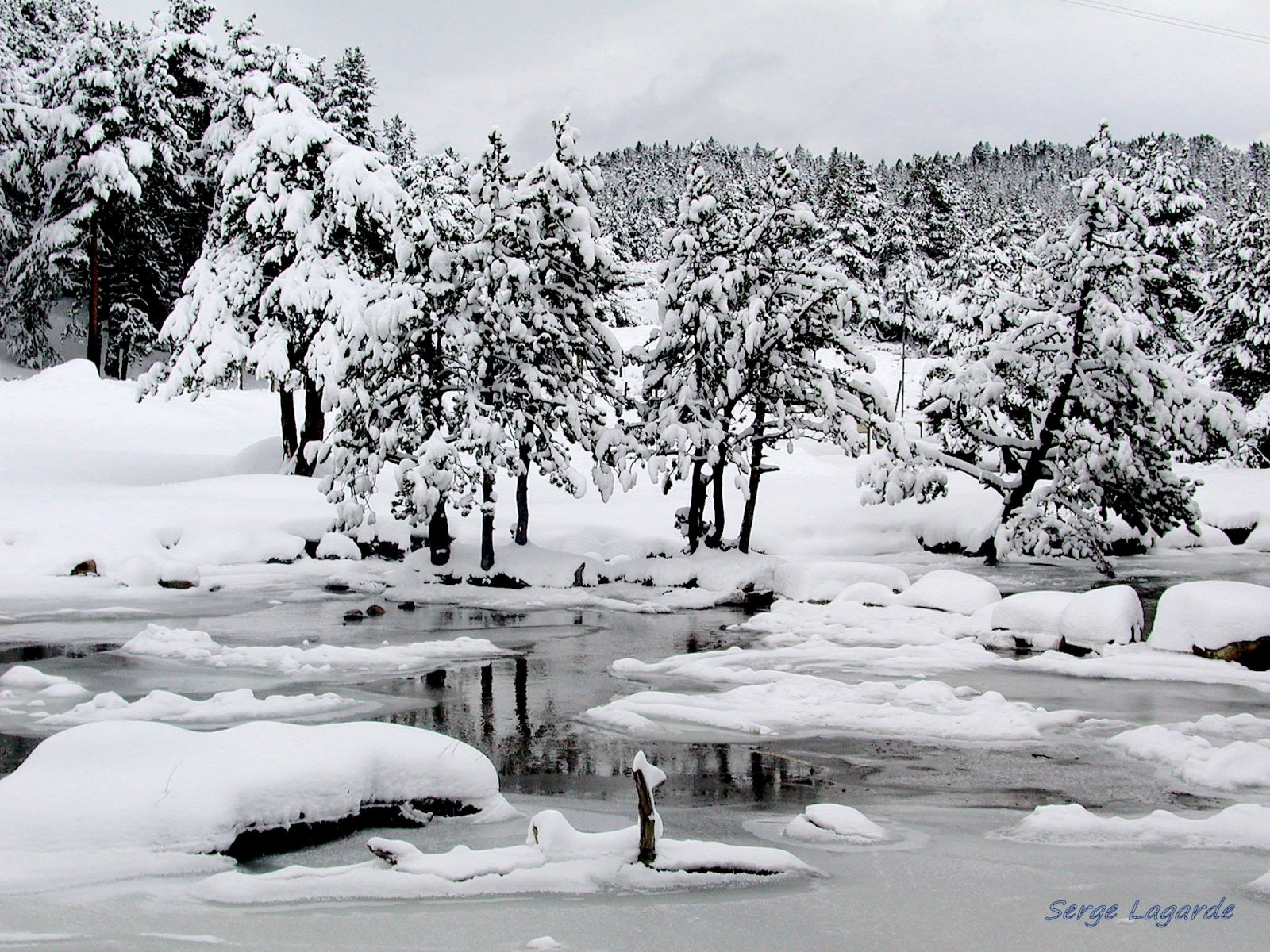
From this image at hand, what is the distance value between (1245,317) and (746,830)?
3887 centimetres

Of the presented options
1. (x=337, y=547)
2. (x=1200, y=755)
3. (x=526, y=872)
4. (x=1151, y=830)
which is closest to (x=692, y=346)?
(x=337, y=547)

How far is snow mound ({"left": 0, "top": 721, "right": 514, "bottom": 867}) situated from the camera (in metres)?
6.72

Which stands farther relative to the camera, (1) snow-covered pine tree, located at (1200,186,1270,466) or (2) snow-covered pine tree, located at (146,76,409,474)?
(1) snow-covered pine tree, located at (1200,186,1270,466)

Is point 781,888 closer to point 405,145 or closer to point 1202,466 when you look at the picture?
point 1202,466

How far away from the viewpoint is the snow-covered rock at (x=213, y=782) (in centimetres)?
672

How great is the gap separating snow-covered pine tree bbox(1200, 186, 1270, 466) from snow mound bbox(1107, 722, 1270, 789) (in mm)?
31201

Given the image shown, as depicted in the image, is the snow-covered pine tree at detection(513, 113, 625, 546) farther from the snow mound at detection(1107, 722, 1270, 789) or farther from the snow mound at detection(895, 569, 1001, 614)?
the snow mound at detection(1107, 722, 1270, 789)

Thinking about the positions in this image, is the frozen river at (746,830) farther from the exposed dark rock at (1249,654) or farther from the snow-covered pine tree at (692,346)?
the snow-covered pine tree at (692,346)

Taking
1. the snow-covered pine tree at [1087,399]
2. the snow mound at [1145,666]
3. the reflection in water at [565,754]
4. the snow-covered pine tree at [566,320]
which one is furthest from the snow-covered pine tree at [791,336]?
the reflection in water at [565,754]

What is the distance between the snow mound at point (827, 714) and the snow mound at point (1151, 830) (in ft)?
9.78

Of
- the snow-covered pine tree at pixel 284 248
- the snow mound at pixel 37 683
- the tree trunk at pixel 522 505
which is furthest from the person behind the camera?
the snow-covered pine tree at pixel 284 248

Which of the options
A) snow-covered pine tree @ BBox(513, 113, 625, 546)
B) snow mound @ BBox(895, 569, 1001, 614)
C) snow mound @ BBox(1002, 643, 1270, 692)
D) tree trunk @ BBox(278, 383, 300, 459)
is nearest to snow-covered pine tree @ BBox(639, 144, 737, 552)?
snow-covered pine tree @ BBox(513, 113, 625, 546)

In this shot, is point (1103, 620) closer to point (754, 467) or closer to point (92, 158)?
point (754, 467)

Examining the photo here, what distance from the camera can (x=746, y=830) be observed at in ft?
25.6
